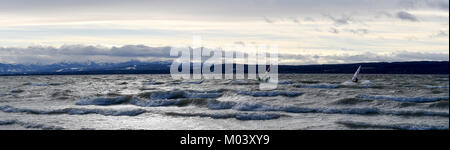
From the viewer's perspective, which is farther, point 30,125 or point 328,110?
point 328,110

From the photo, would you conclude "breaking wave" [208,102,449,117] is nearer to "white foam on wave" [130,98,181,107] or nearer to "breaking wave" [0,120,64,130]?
"white foam on wave" [130,98,181,107]

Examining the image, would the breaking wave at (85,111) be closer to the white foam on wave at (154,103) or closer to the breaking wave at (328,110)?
the white foam on wave at (154,103)

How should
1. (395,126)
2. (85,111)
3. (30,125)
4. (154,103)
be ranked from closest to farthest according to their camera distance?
(395,126)
(30,125)
(85,111)
(154,103)

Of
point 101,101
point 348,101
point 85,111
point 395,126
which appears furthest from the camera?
point 101,101

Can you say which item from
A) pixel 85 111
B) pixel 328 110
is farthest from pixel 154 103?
pixel 328 110

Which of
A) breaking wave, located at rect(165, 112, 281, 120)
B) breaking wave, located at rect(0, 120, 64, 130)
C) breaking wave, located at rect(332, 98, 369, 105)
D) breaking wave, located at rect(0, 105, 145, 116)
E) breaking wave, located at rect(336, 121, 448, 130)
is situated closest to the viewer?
breaking wave, located at rect(336, 121, 448, 130)

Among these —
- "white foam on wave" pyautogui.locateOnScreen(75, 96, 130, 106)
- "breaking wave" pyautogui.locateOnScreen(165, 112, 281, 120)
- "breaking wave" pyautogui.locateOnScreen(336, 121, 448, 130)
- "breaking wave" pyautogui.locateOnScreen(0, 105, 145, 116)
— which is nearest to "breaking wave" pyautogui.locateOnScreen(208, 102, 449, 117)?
"breaking wave" pyautogui.locateOnScreen(165, 112, 281, 120)

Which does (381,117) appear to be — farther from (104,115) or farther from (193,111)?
(104,115)

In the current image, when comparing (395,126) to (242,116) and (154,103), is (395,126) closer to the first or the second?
(242,116)

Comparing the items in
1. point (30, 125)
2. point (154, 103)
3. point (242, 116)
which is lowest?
point (154, 103)

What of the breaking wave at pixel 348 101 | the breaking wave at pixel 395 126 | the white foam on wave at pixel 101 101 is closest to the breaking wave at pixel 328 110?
the breaking wave at pixel 348 101

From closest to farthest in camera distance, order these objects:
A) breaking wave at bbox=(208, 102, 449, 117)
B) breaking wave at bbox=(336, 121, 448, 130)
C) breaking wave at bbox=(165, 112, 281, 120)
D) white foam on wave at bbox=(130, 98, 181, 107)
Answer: breaking wave at bbox=(336, 121, 448, 130) < breaking wave at bbox=(165, 112, 281, 120) < breaking wave at bbox=(208, 102, 449, 117) < white foam on wave at bbox=(130, 98, 181, 107)
